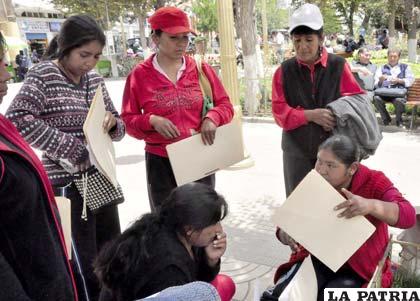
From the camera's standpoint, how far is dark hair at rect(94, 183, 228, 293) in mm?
1477

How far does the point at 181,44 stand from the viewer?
217 cm

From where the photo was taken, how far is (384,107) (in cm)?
668

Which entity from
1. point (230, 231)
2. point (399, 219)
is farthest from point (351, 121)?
point (230, 231)

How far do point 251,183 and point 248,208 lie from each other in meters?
Result: 0.70

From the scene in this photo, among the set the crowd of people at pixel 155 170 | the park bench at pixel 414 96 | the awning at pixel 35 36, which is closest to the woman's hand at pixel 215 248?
the crowd of people at pixel 155 170

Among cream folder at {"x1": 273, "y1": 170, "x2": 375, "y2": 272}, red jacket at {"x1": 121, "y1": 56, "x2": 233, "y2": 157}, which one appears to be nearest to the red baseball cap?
red jacket at {"x1": 121, "y1": 56, "x2": 233, "y2": 157}

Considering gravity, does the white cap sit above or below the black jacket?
above

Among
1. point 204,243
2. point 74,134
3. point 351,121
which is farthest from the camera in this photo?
point 351,121

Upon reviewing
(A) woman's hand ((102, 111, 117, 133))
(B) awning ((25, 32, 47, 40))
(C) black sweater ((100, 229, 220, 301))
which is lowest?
(C) black sweater ((100, 229, 220, 301))

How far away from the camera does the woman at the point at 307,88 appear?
215 centimetres

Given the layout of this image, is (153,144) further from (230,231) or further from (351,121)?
(230,231)

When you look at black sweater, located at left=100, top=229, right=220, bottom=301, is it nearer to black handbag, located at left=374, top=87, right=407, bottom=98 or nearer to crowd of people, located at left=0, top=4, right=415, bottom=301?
crowd of people, located at left=0, top=4, right=415, bottom=301

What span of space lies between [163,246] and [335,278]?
0.88m

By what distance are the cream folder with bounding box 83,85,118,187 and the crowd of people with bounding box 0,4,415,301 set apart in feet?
0.17
